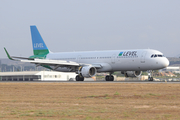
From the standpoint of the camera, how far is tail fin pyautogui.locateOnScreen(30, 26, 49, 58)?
199 ft

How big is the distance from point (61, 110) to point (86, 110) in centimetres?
115

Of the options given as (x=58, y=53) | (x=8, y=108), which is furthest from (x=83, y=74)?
(x=8, y=108)

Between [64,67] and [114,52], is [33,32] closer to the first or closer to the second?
[64,67]

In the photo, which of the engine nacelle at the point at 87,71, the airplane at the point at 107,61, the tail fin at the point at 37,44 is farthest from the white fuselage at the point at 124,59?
the tail fin at the point at 37,44

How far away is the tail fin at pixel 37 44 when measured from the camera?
199 feet

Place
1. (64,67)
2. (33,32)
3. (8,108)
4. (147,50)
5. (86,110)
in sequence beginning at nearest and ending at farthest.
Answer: (86,110)
(8,108)
(147,50)
(64,67)
(33,32)

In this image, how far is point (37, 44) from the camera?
6112cm

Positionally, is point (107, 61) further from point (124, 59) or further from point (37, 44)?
point (37, 44)

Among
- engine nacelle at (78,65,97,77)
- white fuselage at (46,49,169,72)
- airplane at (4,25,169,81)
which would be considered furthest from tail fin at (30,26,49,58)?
engine nacelle at (78,65,97,77)

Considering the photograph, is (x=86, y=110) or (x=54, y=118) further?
(x=86, y=110)

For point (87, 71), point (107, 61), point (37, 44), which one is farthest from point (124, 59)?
point (37, 44)

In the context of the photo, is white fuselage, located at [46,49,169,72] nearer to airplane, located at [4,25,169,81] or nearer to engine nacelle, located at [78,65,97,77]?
airplane, located at [4,25,169,81]

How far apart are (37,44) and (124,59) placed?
63.3 feet

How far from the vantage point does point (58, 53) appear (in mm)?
59062
